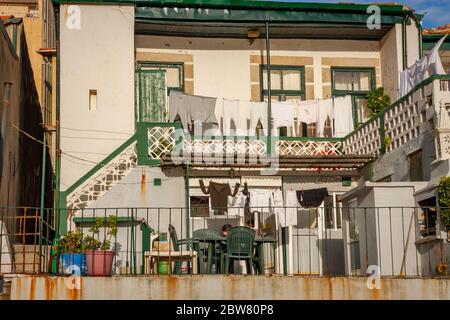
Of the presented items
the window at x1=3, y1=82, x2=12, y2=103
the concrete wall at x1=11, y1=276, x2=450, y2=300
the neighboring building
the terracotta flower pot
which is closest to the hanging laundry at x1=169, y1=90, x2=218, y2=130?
the neighboring building

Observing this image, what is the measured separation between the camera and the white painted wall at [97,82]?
2212cm

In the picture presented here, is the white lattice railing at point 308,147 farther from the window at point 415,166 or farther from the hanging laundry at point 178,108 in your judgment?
the window at point 415,166

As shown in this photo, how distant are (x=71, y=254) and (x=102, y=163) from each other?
6.19m

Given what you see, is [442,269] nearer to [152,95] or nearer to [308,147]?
[308,147]

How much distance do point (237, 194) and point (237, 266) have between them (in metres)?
3.26

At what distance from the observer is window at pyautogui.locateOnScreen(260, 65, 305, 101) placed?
24.7 meters

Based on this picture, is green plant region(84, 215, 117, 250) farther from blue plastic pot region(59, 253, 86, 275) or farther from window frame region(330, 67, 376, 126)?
window frame region(330, 67, 376, 126)

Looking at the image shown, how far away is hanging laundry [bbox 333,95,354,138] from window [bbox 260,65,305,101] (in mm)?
1190

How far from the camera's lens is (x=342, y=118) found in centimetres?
2400

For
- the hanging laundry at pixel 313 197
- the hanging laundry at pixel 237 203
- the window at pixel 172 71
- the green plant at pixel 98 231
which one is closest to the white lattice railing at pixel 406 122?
the hanging laundry at pixel 313 197

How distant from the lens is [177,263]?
16750 mm

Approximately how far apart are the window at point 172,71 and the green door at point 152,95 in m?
0.75
